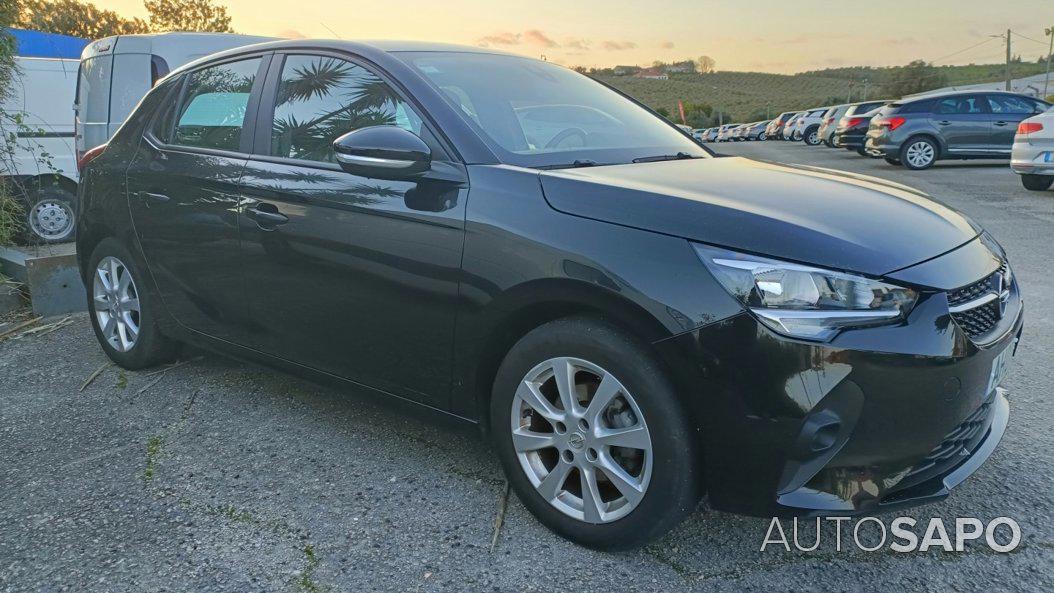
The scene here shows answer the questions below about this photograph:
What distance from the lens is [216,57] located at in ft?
12.2

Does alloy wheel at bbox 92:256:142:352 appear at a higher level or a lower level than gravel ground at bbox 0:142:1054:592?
higher

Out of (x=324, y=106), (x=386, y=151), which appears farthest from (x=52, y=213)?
(x=386, y=151)

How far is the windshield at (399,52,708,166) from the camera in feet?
9.18

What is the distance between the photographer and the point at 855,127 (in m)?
20.4

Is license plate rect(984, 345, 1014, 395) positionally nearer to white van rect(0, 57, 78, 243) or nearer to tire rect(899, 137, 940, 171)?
white van rect(0, 57, 78, 243)

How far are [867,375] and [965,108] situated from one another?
54.4 ft

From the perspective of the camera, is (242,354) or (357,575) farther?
(242,354)

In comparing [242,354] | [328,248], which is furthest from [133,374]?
[328,248]

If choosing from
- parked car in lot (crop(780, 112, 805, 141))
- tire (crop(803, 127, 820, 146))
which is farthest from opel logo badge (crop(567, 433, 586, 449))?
parked car in lot (crop(780, 112, 805, 141))

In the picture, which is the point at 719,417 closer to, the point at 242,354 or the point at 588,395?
the point at 588,395

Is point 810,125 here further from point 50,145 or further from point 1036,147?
point 50,145

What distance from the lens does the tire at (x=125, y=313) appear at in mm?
3941

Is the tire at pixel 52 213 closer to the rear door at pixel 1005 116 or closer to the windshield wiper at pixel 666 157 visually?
the windshield wiper at pixel 666 157

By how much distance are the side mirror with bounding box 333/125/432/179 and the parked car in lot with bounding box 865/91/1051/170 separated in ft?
51.9
